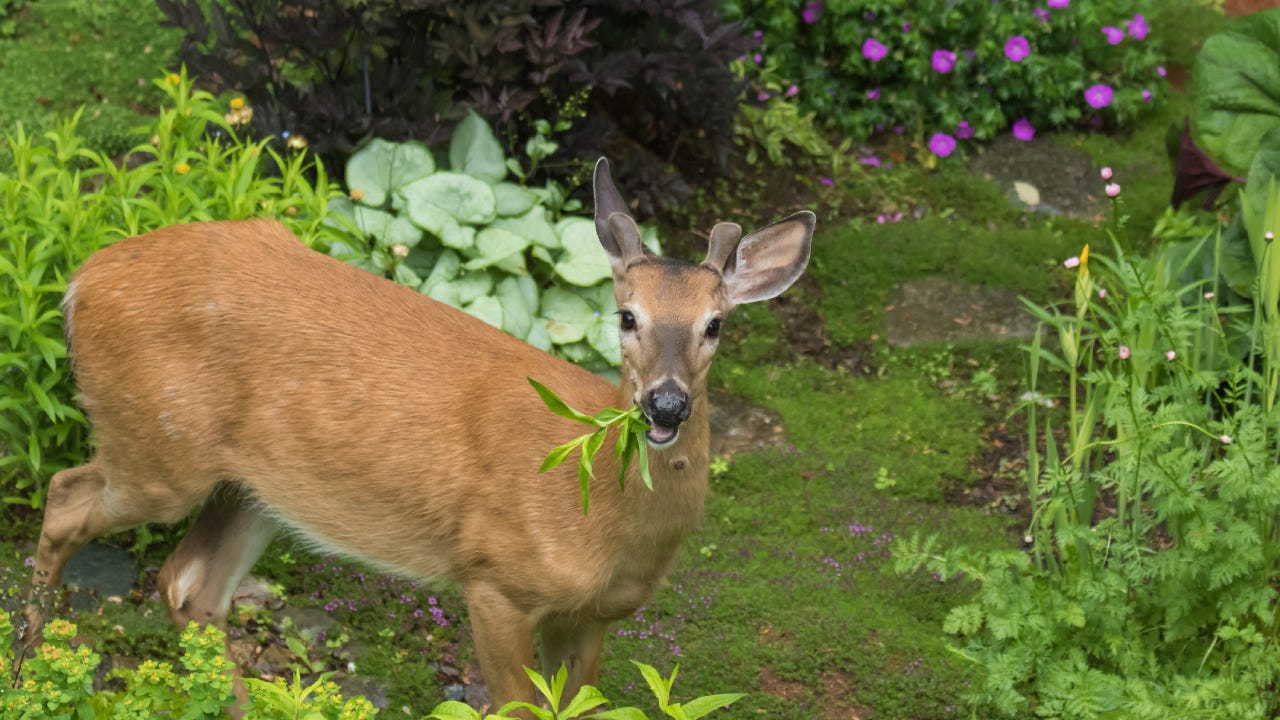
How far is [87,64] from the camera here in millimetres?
8555

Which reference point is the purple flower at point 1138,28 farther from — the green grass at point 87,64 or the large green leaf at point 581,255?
the green grass at point 87,64

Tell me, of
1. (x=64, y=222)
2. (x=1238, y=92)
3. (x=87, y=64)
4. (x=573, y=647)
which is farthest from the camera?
(x=87, y=64)

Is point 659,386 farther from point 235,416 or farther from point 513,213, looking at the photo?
point 513,213

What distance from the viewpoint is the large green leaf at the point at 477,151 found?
7.17 metres

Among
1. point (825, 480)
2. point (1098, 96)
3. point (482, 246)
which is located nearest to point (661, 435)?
point (482, 246)

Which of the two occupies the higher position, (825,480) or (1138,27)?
→ (1138,27)

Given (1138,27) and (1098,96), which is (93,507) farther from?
(1138,27)

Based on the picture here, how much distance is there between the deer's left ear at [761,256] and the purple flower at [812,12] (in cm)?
490

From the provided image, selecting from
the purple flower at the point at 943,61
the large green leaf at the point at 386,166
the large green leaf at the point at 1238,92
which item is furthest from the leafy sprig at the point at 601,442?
the purple flower at the point at 943,61

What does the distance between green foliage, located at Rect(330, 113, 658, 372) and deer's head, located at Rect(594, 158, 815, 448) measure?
2.09 m

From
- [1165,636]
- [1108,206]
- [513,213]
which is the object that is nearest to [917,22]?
[1108,206]

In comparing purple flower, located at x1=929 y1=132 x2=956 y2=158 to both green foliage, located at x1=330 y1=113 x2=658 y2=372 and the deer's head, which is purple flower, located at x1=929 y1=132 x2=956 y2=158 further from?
the deer's head

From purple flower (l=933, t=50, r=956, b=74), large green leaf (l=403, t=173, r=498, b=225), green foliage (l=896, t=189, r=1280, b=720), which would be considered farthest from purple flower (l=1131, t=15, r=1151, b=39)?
large green leaf (l=403, t=173, r=498, b=225)

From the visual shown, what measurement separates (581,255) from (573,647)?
7.75 feet
